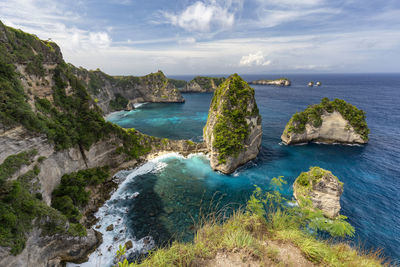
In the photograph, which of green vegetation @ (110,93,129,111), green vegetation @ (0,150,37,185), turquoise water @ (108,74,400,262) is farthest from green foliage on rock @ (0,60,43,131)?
green vegetation @ (110,93,129,111)

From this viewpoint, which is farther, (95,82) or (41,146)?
(95,82)

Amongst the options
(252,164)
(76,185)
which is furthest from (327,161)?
(76,185)

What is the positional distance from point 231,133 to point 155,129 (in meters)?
36.0

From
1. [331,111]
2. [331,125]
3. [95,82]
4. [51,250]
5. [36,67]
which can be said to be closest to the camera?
[51,250]

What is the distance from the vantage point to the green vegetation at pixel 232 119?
3428cm

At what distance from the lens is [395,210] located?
2552 cm

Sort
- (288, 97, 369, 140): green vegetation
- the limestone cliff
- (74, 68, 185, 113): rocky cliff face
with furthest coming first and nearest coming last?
(74, 68, 185, 113): rocky cliff face → (288, 97, 369, 140): green vegetation → the limestone cliff

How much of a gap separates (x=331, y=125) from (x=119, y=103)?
97463mm

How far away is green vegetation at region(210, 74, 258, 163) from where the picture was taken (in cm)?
3428

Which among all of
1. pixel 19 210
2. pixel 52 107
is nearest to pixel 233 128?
pixel 52 107

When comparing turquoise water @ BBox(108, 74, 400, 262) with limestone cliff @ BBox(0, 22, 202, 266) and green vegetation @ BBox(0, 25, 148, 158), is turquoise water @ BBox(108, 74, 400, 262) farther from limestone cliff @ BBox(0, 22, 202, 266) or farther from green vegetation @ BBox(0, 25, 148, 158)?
green vegetation @ BBox(0, 25, 148, 158)

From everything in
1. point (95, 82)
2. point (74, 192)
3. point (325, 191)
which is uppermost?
point (95, 82)

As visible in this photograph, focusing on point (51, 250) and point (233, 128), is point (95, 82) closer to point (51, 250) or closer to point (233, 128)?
point (233, 128)

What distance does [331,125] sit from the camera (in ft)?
153
